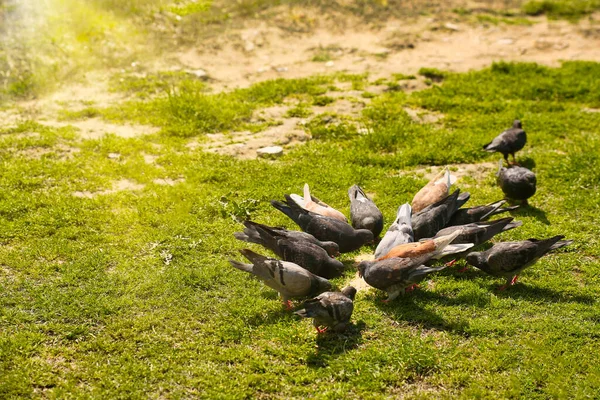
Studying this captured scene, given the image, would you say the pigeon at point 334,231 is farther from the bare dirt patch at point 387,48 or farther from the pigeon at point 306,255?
the bare dirt patch at point 387,48

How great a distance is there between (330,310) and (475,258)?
2.02 meters

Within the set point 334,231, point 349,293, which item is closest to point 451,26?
point 334,231

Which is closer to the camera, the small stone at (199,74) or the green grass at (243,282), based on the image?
the green grass at (243,282)

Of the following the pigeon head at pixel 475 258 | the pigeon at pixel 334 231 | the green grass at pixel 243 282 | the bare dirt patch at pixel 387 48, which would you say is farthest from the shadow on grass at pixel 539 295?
the bare dirt patch at pixel 387 48

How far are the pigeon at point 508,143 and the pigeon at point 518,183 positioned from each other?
100 centimetres

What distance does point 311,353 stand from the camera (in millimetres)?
6055

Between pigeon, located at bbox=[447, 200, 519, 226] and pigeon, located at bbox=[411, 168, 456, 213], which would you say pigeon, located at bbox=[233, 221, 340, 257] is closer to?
pigeon, located at bbox=[411, 168, 456, 213]

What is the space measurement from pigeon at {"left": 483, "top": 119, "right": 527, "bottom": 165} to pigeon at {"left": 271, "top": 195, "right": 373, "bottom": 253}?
346 cm

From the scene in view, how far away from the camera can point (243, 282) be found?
279 inches

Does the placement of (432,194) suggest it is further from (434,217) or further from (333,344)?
(333,344)

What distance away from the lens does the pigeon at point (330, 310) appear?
6.00 meters

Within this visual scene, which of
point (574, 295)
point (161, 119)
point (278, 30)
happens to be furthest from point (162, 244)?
point (278, 30)

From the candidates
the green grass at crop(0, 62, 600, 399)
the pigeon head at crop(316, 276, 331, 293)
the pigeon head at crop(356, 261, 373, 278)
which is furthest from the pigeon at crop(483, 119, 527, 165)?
the pigeon head at crop(316, 276, 331, 293)

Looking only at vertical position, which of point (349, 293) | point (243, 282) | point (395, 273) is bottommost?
point (243, 282)
